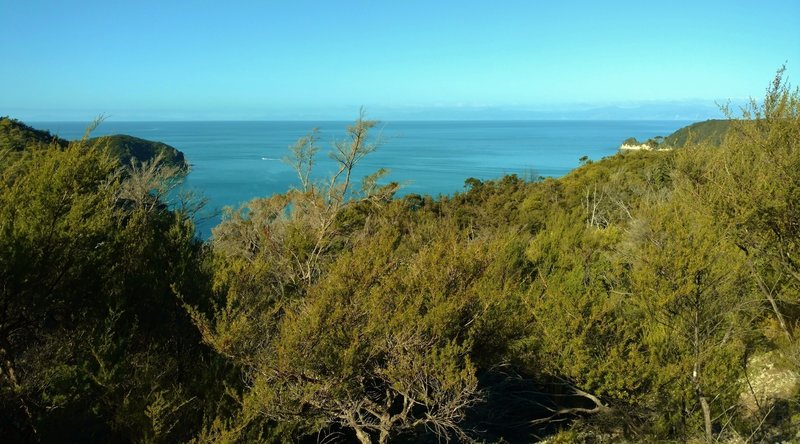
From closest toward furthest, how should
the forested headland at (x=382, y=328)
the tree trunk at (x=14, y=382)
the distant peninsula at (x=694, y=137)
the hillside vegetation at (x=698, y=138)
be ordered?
1. the tree trunk at (x=14, y=382)
2. the forested headland at (x=382, y=328)
3. the hillside vegetation at (x=698, y=138)
4. the distant peninsula at (x=694, y=137)

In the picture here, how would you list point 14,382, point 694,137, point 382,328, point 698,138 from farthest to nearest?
point 698,138
point 694,137
point 382,328
point 14,382

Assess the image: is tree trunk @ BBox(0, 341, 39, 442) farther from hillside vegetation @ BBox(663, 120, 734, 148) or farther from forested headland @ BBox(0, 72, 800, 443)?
hillside vegetation @ BBox(663, 120, 734, 148)

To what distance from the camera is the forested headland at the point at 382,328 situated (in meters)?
6.29

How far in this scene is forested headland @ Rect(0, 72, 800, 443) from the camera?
629cm

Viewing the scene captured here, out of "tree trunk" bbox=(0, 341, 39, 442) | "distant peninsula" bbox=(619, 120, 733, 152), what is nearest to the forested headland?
"tree trunk" bbox=(0, 341, 39, 442)

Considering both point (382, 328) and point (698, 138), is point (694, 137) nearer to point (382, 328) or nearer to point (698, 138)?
point (698, 138)

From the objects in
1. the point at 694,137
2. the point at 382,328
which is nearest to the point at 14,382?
the point at 382,328

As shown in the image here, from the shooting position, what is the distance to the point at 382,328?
665 centimetres

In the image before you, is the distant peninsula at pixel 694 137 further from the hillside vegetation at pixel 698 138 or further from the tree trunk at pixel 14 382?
the tree trunk at pixel 14 382

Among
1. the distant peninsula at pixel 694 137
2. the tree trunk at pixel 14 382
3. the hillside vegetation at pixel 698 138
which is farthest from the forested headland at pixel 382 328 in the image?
the distant peninsula at pixel 694 137

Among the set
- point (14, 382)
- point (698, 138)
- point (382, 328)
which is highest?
point (698, 138)

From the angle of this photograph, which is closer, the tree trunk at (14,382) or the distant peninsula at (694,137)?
the tree trunk at (14,382)

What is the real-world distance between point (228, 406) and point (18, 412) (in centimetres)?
240

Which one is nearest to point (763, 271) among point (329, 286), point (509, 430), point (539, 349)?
point (539, 349)
